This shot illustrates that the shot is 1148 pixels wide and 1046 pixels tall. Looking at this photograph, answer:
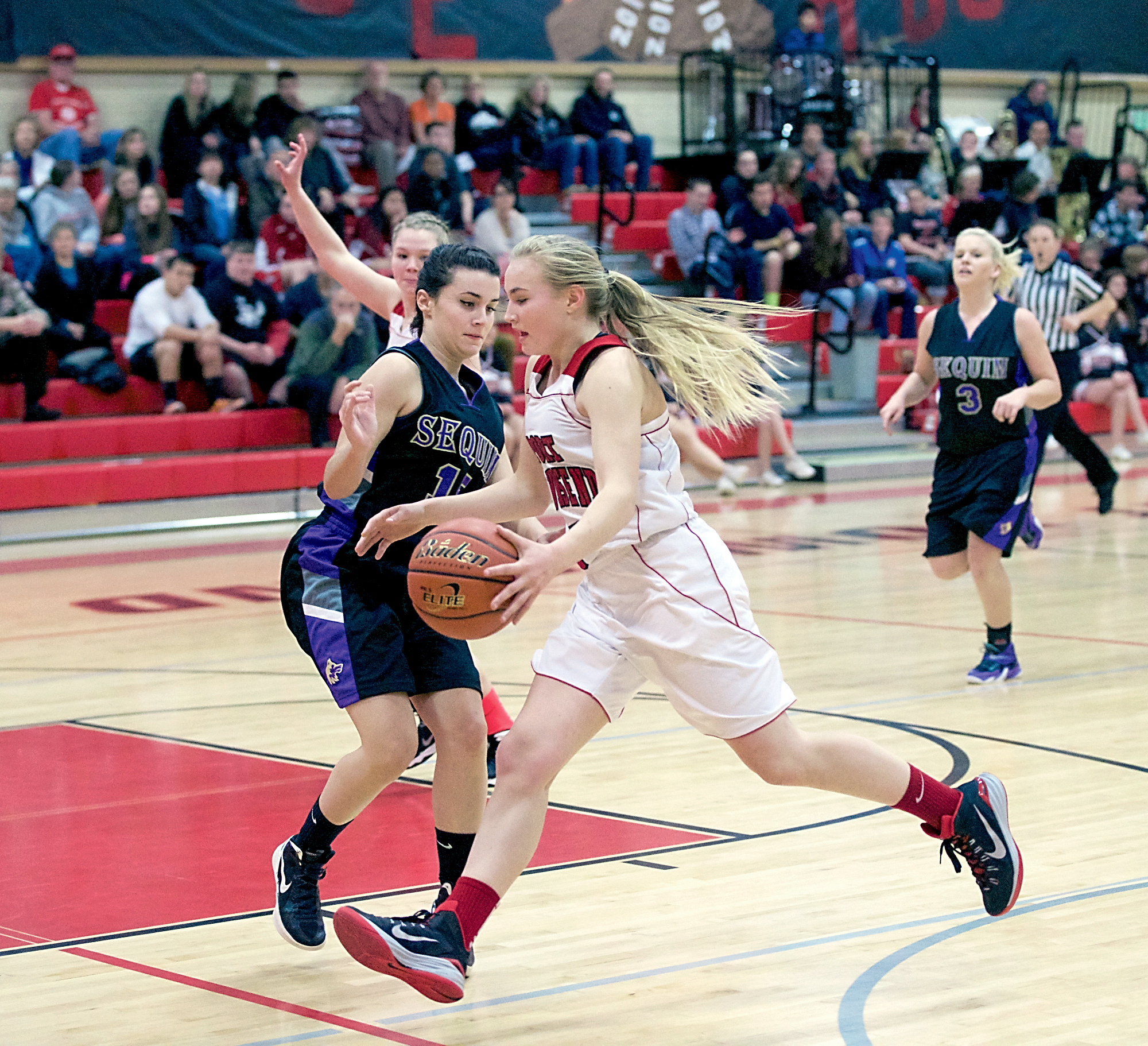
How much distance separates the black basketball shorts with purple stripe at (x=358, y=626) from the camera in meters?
3.74

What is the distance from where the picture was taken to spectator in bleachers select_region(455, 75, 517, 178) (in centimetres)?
1622

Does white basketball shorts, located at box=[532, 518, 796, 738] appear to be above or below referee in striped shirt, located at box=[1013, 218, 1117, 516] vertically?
above

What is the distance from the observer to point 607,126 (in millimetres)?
17438

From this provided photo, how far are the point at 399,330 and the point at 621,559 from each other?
1530mm

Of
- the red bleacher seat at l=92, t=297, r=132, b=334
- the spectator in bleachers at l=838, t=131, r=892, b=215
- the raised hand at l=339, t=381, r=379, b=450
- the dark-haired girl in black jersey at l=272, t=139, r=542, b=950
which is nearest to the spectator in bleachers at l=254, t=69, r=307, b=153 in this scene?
the red bleacher seat at l=92, t=297, r=132, b=334

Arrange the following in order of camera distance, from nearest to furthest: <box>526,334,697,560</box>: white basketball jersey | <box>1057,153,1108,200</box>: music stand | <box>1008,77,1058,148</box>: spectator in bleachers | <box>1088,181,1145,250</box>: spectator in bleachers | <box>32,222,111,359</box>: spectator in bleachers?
1. <box>526,334,697,560</box>: white basketball jersey
2. <box>32,222,111,359</box>: spectator in bleachers
3. <box>1088,181,1145,250</box>: spectator in bleachers
4. <box>1057,153,1108,200</box>: music stand
5. <box>1008,77,1058,148</box>: spectator in bleachers

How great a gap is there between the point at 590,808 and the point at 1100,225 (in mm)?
15896

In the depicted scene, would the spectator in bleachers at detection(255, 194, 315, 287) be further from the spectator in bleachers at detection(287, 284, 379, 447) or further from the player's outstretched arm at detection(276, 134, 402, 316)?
the player's outstretched arm at detection(276, 134, 402, 316)

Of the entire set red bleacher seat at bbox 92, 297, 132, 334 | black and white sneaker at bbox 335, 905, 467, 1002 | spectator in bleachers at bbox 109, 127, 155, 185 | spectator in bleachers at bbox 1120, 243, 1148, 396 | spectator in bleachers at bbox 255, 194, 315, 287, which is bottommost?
spectator in bleachers at bbox 1120, 243, 1148, 396

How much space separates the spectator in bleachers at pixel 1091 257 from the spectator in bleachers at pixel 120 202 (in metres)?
9.21

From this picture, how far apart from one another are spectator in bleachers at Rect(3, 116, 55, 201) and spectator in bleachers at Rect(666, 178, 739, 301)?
18.5 feet

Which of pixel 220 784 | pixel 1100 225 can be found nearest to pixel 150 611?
pixel 220 784

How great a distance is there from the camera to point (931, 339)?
6961 mm

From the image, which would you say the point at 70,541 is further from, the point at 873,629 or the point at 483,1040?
the point at 483,1040
